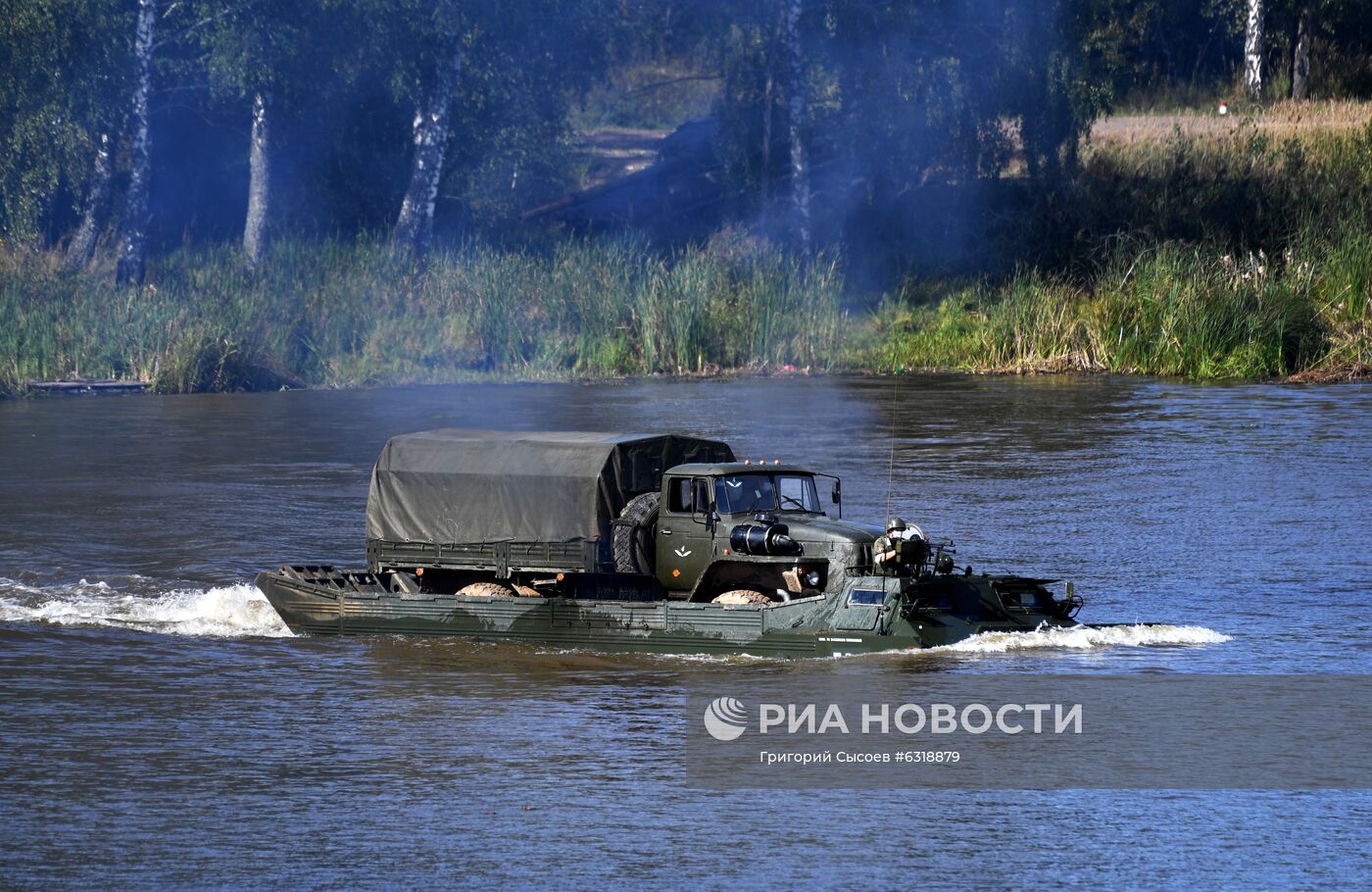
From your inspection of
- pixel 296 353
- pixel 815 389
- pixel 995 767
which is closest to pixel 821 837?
pixel 995 767

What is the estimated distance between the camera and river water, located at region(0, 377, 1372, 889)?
11.3 meters

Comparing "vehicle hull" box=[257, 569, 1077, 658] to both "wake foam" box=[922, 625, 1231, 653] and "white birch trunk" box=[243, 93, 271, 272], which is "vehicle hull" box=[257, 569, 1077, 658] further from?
"white birch trunk" box=[243, 93, 271, 272]

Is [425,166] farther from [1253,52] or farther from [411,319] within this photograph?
[1253,52]

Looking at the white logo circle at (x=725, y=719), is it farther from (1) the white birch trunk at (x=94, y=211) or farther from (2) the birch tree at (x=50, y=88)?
(1) the white birch trunk at (x=94, y=211)

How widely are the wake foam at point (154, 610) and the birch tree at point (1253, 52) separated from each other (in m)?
45.3

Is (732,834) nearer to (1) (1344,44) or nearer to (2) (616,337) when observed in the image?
(2) (616,337)

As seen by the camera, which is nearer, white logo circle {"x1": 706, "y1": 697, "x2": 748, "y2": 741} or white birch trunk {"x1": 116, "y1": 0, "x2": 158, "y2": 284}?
white logo circle {"x1": 706, "y1": 697, "x2": 748, "y2": 741}

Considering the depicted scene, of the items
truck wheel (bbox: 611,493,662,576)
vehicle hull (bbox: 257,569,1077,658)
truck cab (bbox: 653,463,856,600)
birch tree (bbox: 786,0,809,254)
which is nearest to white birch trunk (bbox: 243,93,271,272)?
birch tree (bbox: 786,0,809,254)

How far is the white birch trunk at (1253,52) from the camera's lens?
2309 inches

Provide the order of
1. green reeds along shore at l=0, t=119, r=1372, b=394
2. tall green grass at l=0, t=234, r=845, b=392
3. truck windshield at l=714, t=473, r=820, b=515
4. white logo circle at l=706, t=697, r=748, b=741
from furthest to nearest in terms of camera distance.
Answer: tall green grass at l=0, t=234, r=845, b=392 < green reeds along shore at l=0, t=119, r=1372, b=394 < truck windshield at l=714, t=473, r=820, b=515 < white logo circle at l=706, t=697, r=748, b=741

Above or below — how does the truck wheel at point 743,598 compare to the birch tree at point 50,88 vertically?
below

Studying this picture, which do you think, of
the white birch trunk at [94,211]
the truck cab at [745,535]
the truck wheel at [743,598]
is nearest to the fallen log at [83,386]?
the white birch trunk at [94,211]

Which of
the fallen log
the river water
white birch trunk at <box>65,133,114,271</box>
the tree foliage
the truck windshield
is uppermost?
the tree foliage

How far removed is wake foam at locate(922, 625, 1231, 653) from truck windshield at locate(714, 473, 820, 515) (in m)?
2.08
